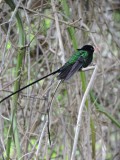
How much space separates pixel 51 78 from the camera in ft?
7.04

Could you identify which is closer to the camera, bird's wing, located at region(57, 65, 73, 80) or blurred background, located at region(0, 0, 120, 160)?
bird's wing, located at region(57, 65, 73, 80)

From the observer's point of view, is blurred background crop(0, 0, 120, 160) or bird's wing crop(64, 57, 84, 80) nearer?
bird's wing crop(64, 57, 84, 80)

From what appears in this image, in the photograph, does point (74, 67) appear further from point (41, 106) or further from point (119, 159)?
point (119, 159)

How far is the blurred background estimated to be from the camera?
6.36ft

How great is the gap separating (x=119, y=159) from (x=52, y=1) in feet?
4.21

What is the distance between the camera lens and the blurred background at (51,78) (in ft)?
6.36

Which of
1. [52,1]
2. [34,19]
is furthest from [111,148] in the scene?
[52,1]

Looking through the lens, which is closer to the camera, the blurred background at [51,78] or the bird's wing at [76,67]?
the bird's wing at [76,67]

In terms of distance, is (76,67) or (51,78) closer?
(76,67)

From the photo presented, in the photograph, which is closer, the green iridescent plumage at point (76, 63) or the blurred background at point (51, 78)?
the green iridescent plumage at point (76, 63)

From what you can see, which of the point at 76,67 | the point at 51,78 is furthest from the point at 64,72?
the point at 51,78

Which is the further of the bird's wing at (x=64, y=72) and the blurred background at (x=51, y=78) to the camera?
the blurred background at (x=51, y=78)

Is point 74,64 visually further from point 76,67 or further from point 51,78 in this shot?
point 51,78

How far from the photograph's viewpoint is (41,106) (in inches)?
92.7
